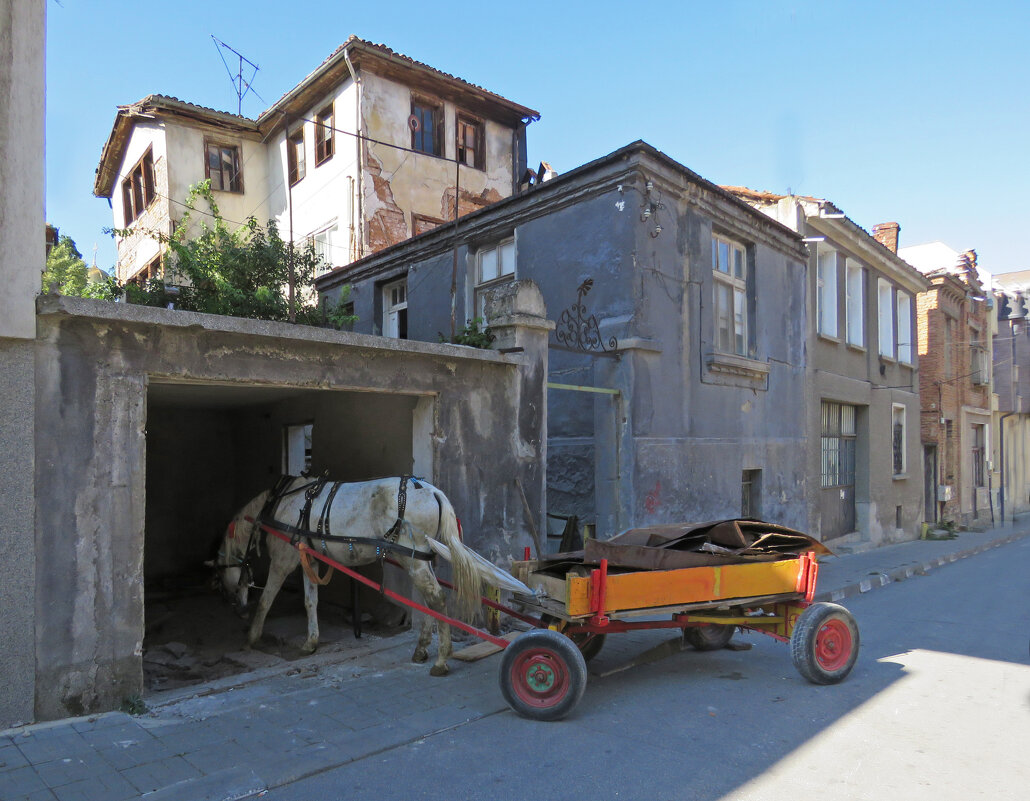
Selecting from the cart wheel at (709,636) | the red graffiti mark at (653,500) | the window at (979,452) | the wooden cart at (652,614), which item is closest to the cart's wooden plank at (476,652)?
the wooden cart at (652,614)

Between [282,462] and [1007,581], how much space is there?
1218 centimetres

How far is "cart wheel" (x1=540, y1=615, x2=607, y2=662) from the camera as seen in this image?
5.62 m

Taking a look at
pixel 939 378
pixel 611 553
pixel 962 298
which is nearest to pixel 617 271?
pixel 611 553

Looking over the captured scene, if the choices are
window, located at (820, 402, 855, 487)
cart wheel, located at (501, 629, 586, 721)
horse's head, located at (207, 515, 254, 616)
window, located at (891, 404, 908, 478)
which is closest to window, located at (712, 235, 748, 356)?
window, located at (820, 402, 855, 487)

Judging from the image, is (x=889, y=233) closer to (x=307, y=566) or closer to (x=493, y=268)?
(x=493, y=268)

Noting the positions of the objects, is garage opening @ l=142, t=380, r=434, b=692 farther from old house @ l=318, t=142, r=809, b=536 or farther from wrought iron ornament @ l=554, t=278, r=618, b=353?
wrought iron ornament @ l=554, t=278, r=618, b=353

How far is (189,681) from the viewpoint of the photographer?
6195 mm

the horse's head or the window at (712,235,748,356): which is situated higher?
the window at (712,235,748,356)

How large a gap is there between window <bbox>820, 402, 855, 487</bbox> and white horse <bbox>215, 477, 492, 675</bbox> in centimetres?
1082

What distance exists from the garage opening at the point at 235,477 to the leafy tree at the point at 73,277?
4.84ft

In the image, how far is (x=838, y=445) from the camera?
50.7ft

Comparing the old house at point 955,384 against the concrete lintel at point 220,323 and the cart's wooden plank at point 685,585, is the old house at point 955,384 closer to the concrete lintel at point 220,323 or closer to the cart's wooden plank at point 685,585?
the cart's wooden plank at point 685,585

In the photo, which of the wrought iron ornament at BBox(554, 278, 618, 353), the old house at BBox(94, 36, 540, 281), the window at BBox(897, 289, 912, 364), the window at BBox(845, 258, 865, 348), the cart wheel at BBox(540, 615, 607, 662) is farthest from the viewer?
the window at BBox(897, 289, 912, 364)

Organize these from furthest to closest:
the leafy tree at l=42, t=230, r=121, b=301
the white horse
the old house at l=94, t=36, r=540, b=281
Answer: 1. the old house at l=94, t=36, r=540, b=281
2. the leafy tree at l=42, t=230, r=121, b=301
3. the white horse
